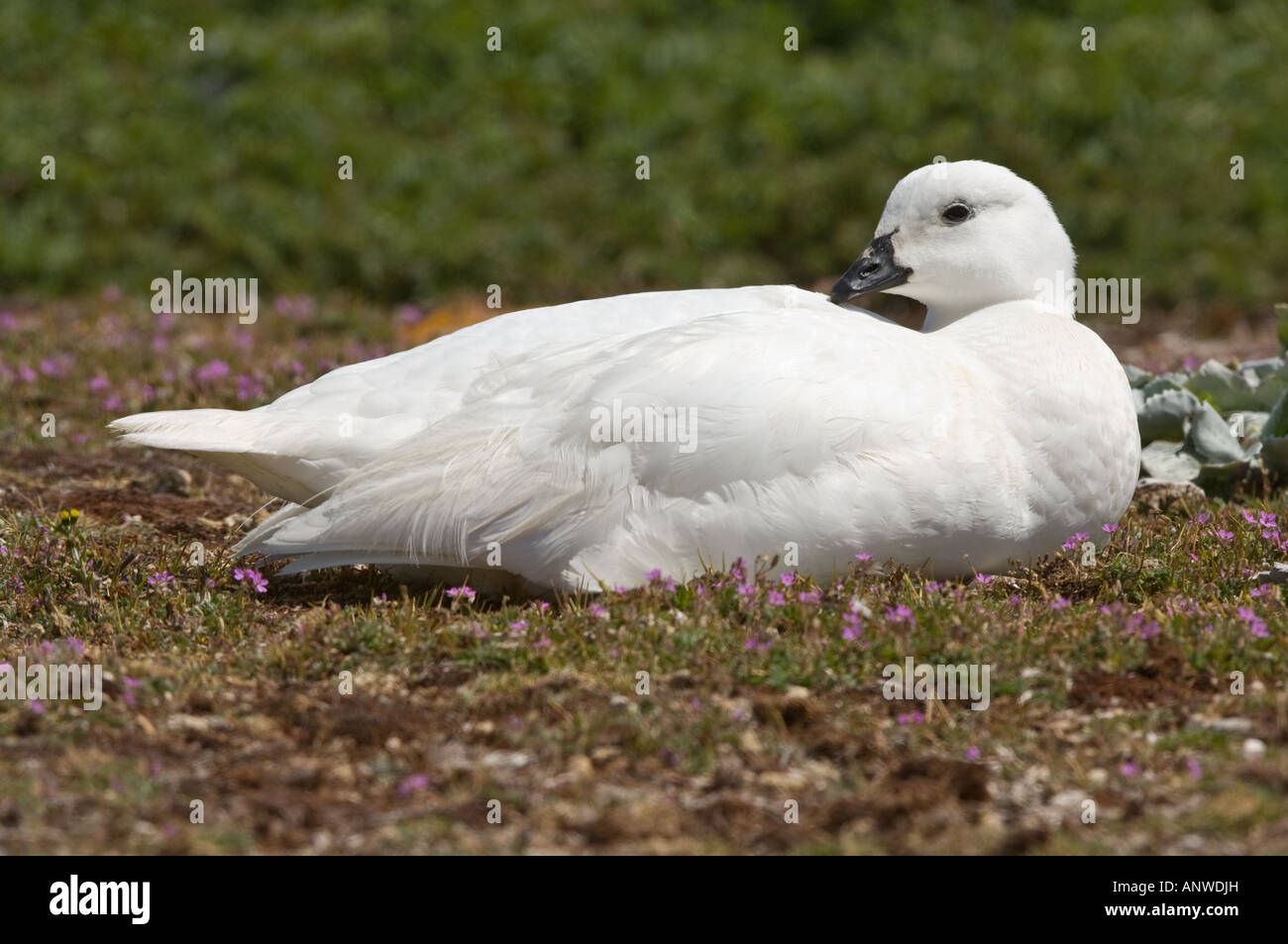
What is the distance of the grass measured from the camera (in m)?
4.09

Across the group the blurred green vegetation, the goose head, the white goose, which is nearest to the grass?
the white goose

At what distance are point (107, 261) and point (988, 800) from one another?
1075 centimetres

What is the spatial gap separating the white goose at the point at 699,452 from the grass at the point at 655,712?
170 millimetres

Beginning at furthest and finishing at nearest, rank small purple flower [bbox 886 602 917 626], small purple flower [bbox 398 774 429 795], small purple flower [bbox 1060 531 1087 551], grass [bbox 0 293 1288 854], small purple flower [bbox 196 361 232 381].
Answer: small purple flower [bbox 196 361 232 381]
small purple flower [bbox 1060 531 1087 551]
small purple flower [bbox 886 602 917 626]
small purple flower [bbox 398 774 429 795]
grass [bbox 0 293 1288 854]

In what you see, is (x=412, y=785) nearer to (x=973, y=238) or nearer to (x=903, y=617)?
(x=903, y=617)

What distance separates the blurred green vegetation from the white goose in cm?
690

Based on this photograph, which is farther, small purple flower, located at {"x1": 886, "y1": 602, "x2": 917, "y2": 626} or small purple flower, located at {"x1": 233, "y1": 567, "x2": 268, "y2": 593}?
small purple flower, located at {"x1": 233, "y1": 567, "x2": 268, "y2": 593}

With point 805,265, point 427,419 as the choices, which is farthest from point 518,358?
point 805,265

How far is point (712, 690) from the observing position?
4789 mm

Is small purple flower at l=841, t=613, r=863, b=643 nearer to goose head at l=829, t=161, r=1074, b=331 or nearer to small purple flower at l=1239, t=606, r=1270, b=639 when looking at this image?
small purple flower at l=1239, t=606, r=1270, b=639

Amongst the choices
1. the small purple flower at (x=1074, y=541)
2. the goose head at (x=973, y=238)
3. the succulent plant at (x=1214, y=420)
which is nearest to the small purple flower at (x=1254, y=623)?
the small purple flower at (x=1074, y=541)

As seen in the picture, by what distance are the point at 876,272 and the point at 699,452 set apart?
5.06 feet

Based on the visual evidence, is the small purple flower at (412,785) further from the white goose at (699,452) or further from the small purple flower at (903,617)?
the small purple flower at (903,617)

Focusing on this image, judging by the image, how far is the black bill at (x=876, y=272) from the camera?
21.1ft
